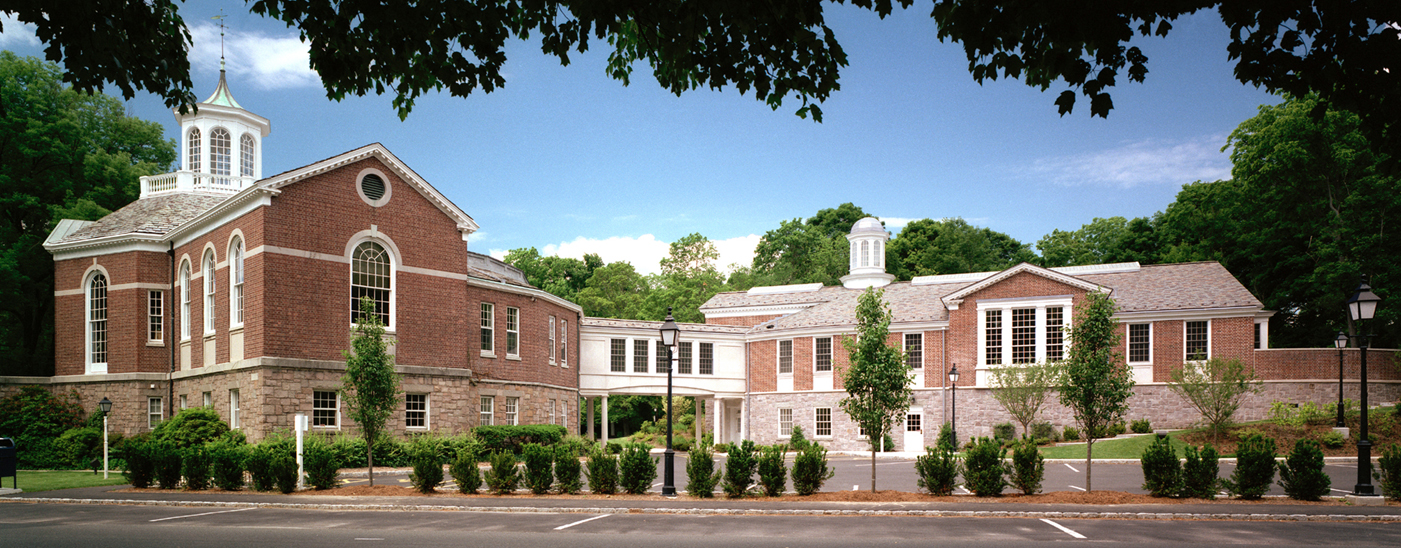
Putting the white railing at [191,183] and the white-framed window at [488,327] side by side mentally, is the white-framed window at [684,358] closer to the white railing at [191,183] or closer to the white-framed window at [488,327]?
the white-framed window at [488,327]

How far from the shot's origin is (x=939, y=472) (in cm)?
1898

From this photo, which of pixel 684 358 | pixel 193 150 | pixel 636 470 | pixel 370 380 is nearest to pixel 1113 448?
pixel 684 358

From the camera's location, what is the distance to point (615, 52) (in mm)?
9172

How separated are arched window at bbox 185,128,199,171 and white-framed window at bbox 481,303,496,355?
15.3 metres

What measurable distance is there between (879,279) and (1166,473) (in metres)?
35.2

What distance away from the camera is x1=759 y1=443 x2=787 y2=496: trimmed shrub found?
19.1 metres

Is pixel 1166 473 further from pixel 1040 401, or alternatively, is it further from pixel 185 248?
pixel 185 248

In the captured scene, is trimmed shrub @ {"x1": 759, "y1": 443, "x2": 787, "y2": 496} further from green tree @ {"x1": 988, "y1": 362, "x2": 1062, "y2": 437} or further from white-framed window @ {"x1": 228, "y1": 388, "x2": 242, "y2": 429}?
green tree @ {"x1": 988, "y1": 362, "x2": 1062, "y2": 437}

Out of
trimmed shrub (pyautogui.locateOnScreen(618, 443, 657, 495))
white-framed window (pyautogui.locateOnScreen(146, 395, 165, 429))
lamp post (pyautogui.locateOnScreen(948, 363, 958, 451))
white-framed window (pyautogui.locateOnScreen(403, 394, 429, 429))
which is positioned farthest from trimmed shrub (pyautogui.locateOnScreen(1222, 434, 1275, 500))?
white-framed window (pyautogui.locateOnScreen(146, 395, 165, 429))

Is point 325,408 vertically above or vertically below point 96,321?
below

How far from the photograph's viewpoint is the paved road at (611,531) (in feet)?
42.9

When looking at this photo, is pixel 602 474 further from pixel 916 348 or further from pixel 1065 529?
pixel 916 348

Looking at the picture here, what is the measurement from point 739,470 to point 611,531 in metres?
5.03

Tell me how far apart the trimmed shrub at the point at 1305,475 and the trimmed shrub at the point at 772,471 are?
9.72 metres
